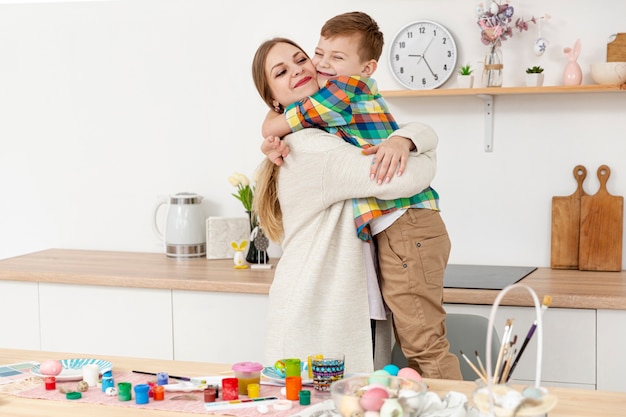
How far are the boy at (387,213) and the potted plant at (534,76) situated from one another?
3.33 ft

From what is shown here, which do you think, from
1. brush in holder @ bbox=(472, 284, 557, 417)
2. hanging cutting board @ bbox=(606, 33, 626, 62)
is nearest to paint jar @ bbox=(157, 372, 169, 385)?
brush in holder @ bbox=(472, 284, 557, 417)

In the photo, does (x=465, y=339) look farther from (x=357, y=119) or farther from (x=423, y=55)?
(x=423, y=55)

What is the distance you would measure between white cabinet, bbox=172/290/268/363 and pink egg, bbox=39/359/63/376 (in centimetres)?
121

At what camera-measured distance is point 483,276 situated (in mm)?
2936

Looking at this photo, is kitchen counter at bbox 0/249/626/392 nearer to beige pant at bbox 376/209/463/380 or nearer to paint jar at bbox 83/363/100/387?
beige pant at bbox 376/209/463/380

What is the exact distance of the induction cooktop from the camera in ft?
9.02

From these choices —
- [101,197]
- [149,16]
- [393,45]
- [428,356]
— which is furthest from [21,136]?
[428,356]

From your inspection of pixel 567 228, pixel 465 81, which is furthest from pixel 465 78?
pixel 567 228

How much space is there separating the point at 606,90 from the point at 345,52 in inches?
46.0

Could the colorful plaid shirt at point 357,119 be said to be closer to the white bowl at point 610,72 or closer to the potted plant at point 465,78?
the potted plant at point 465,78

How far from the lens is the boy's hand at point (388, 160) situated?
203 cm

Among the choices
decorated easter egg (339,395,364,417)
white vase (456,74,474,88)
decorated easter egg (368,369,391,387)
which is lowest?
decorated easter egg (339,395,364,417)

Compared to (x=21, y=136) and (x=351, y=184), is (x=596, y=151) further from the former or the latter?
(x=21, y=136)

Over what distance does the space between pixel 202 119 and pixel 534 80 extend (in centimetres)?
136
